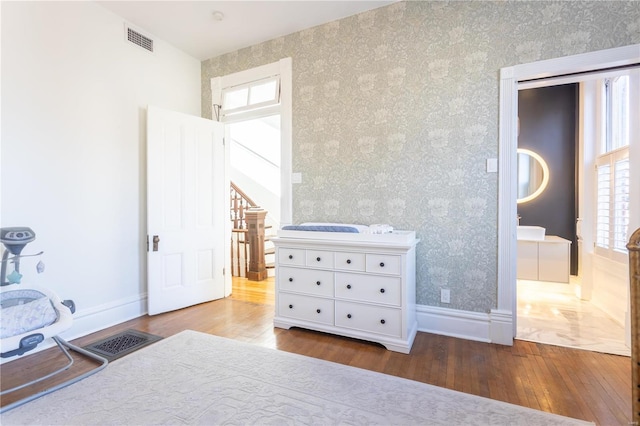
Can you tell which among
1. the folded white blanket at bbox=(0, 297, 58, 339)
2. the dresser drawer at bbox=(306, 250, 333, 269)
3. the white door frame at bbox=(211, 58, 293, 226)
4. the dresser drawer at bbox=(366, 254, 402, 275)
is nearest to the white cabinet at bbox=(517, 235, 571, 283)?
the dresser drawer at bbox=(366, 254, 402, 275)

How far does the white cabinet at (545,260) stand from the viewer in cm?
409

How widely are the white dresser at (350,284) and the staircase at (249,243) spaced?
1768 mm

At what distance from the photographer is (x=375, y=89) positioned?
289 cm

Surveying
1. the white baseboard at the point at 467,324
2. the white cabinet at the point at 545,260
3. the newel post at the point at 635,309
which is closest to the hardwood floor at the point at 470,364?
the white baseboard at the point at 467,324

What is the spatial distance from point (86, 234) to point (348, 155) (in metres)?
2.54

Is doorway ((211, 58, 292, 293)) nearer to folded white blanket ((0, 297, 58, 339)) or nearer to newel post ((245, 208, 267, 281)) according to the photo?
newel post ((245, 208, 267, 281))

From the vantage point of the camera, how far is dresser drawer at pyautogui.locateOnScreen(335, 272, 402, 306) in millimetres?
2357

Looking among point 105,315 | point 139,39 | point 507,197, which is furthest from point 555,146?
point 105,315

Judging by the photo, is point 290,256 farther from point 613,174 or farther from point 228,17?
point 613,174

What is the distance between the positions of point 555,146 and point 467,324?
363 centimetres

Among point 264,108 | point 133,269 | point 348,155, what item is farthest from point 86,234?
point 348,155

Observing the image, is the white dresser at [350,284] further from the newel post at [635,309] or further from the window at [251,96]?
the window at [251,96]

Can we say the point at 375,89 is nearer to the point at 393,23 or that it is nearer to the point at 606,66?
the point at 393,23

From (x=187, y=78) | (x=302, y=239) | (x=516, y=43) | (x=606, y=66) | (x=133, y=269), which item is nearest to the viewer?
(x=606, y=66)
